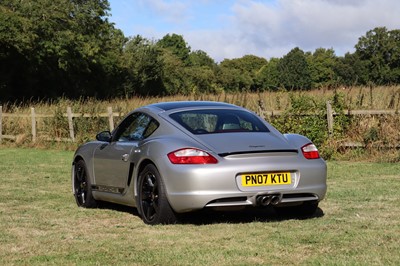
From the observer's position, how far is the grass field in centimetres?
535

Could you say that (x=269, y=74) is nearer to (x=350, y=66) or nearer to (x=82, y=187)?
(x=350, y=66)

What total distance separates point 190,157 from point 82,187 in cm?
278

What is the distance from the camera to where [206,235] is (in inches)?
256

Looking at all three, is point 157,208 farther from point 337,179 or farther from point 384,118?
point 384,118

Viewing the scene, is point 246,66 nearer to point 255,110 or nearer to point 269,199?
point 255,110

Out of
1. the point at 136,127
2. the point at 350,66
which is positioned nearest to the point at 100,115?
the point at 136,127

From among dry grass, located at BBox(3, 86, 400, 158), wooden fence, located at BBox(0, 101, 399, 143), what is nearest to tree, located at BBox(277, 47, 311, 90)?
wooden fence, located at BBox(0, 101, 399, 143)

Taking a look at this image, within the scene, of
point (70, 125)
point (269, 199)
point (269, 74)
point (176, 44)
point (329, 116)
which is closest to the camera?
point (269, 199)

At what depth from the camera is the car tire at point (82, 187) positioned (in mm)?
9117

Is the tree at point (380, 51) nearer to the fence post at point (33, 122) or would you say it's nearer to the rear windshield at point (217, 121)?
the fence post at point (33, 122)

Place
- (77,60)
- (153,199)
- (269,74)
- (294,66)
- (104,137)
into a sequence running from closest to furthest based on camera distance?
(153,199) → (104,137) → (77,60) → (294,66) → (269,74)

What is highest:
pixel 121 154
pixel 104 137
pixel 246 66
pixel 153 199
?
pixel 246 66

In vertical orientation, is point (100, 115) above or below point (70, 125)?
above

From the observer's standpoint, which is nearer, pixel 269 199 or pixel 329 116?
pixel 269 199
